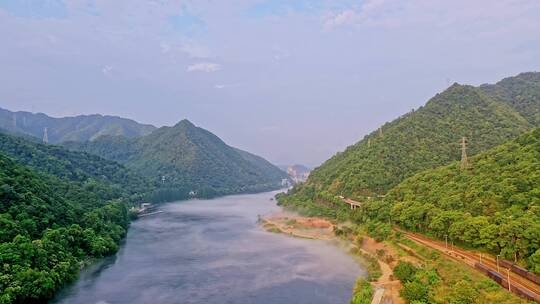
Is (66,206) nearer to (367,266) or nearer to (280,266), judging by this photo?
(280,266)

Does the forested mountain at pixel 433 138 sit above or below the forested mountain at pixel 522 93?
below

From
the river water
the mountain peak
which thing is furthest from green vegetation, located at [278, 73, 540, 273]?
the mountain peak

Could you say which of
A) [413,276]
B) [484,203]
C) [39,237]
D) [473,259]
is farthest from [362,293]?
[39,237]

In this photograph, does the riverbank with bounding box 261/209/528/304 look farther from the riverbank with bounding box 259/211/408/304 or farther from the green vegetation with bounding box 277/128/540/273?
the green vegetation with bounding box 277/128/540/273

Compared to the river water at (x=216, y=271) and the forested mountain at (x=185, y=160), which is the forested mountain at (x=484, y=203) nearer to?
the river water at (x=216, y=271)

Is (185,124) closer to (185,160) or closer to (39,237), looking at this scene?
(185,160)

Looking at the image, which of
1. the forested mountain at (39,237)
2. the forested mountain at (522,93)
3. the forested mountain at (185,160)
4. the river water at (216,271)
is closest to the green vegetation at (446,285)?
the river water at (216,271)
